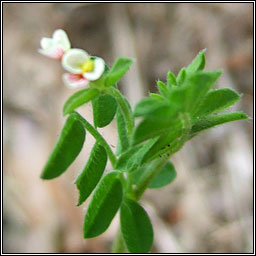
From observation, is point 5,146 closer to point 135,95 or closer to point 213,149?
point 135,95

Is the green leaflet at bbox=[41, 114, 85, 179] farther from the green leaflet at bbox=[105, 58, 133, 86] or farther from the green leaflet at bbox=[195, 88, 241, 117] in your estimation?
the green leaflet at bbox=[195, 88, 241, 117]

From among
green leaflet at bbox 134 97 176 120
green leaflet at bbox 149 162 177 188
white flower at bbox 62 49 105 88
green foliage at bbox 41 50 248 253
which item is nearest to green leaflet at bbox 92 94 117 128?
green foliage at bbox 41 50 248 253

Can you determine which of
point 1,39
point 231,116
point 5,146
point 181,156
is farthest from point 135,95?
point 231,116

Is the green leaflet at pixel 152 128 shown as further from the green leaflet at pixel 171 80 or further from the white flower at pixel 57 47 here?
the white flower at pixel 57 47

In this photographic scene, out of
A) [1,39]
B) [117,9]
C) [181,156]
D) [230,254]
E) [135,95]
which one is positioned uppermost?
[117,9]

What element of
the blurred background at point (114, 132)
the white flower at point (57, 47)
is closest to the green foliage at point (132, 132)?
the white flower at point (57, 47)

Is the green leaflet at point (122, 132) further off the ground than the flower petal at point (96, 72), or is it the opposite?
the flower petal at point (96, 72)

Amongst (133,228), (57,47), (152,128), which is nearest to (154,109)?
(152,128)
